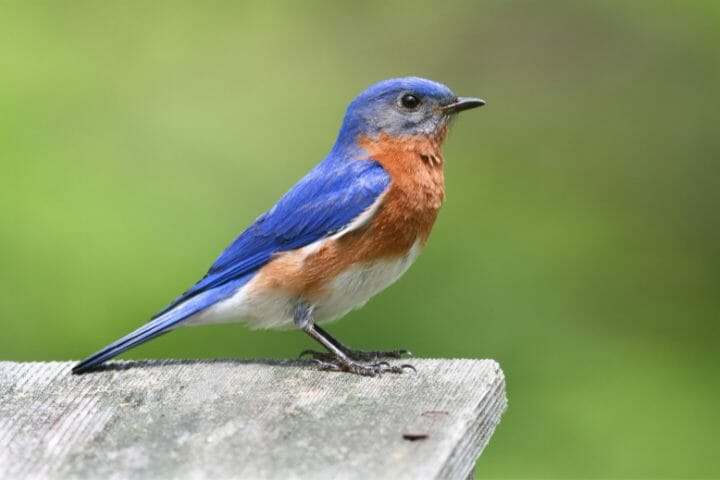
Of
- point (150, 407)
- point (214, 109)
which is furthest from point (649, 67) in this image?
point (150, 407)

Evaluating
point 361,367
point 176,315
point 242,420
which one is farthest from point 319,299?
point 242,420

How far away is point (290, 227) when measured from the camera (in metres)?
5.35

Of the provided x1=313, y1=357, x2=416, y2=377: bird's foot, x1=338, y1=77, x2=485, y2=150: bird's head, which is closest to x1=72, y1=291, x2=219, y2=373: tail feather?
x1=313, y1=357, x2=416, y2=377: bird's foot

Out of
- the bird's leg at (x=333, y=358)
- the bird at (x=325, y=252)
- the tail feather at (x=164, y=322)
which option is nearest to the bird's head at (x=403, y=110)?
the bird at (x=325, y=252)

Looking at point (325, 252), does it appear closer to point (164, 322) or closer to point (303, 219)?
point (303, 219)

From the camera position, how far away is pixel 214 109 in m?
8.77

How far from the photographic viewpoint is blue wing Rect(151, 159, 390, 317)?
5.28m

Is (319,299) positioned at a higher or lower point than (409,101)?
lower

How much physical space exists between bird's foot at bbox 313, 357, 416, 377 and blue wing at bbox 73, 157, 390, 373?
58 centimetres

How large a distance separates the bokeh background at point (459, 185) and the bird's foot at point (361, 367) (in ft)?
6.23

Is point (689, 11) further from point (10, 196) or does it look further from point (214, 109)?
point (10, 196)

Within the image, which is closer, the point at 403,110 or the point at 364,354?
the point at 364,354

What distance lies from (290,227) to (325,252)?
194 millimetres

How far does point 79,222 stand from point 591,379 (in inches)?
114
